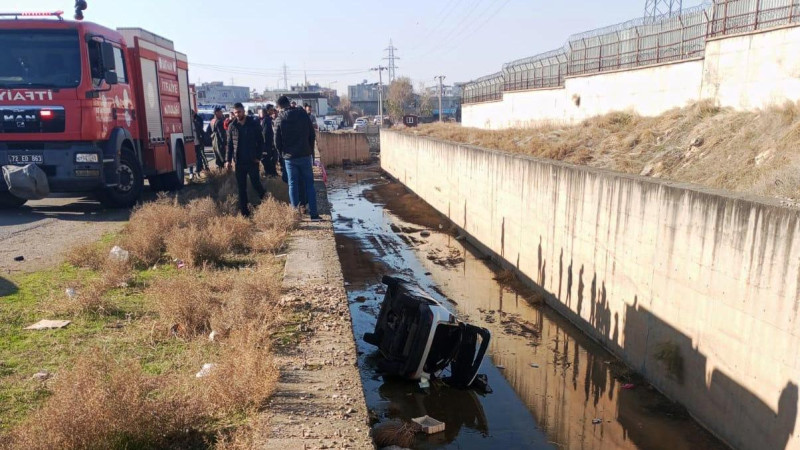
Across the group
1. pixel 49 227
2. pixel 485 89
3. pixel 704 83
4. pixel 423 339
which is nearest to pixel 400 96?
pixel 485 89

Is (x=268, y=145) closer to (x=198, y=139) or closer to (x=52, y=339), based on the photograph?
(x=198, y=139)

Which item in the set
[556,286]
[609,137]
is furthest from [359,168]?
[556,286]

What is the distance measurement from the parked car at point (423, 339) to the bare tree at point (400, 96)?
87.1m

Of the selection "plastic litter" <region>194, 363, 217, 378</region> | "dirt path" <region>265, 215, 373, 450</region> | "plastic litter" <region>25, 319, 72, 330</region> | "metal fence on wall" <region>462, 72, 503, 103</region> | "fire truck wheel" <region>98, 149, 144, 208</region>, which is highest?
"metal fence on wall" <region>462, 72, 503, 103</region>

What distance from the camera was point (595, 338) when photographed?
7.93 meters

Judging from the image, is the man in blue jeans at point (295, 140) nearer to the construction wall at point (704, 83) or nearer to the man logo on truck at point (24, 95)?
the man logo on truck at point (24, 95)

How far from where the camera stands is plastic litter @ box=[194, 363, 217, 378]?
151 inches

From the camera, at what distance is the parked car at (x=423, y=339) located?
18.1 ft

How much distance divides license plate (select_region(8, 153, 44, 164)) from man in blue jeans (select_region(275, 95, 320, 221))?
3.99 metres

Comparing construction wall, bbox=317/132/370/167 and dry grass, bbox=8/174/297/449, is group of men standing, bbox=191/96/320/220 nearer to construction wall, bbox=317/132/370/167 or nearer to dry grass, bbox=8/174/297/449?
dry grass, bbox=8/174/297/449

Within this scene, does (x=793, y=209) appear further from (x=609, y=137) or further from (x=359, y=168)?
(x=359, y=168)

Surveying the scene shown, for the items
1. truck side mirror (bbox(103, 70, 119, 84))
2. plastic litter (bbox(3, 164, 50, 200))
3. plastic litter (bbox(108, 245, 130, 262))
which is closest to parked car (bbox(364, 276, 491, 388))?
plastic litter (bbox(108, 245, 130, 262))

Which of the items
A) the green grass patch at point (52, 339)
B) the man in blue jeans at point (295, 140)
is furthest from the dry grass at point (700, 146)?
the green grass patch at point (52, 339)

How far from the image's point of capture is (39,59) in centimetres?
949
